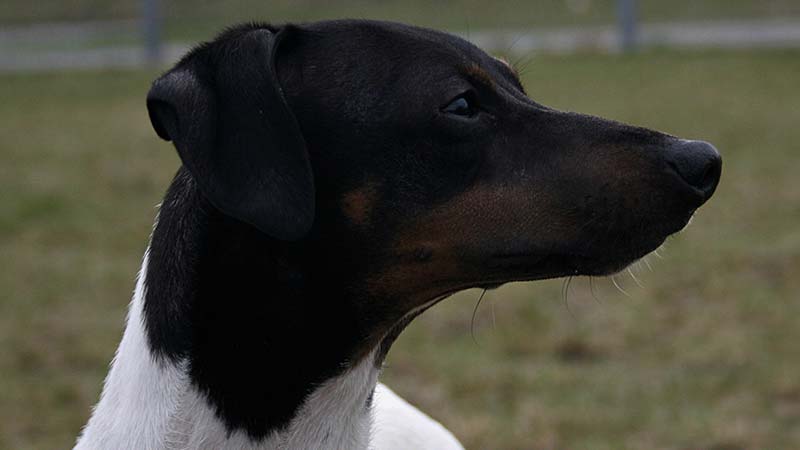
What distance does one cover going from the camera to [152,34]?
17016 mm

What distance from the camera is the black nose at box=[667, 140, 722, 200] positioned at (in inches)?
96.3

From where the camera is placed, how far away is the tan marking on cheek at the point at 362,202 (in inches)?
98.6

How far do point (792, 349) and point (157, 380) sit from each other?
3693mm

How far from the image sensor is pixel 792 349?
5449mm

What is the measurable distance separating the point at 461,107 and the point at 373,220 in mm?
298

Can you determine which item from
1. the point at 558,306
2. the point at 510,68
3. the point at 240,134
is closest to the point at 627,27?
the point at 558,306

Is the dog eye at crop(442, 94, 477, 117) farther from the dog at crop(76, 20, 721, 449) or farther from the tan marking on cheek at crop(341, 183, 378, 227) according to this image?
the tan marking on cheek at crop(341, 183, 378, 227)

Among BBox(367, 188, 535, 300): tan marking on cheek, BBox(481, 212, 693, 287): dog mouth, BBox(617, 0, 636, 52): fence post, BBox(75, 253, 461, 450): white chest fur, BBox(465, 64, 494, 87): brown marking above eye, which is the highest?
BBox(465, 64, 494, 87): brown marking above eye

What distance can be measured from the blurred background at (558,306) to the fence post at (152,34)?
325cm

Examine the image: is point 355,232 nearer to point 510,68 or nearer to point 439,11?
point 510,68

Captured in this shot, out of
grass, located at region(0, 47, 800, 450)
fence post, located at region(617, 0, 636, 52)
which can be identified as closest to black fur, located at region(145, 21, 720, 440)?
grass, located at region(0, 47, 800, 450)

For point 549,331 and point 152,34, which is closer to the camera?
point 549,331

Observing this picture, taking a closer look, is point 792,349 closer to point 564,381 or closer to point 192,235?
point 564,381

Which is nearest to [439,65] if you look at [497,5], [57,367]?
[57,367]
